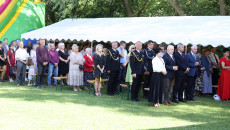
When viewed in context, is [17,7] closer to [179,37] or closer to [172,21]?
[172,21]

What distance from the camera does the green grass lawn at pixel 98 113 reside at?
6430mm

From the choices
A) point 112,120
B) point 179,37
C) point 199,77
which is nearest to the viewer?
point 112,120

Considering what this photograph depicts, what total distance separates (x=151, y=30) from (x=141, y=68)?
248cm

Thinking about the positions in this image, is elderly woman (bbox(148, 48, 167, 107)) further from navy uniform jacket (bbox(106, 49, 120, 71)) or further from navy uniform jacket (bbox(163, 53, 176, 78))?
navy uniform jacket (bbox(106, 49, 120, 71))

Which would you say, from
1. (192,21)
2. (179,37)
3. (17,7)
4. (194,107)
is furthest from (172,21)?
(17,7)

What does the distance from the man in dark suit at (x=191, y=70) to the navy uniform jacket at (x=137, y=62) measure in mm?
1539

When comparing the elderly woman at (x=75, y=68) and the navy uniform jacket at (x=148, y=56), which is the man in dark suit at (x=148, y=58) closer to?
the navy uniform jacket at (x=148, y=56)

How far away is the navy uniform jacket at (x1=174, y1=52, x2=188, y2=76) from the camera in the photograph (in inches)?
375

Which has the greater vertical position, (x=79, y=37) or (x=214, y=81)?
(x=79, y=37)

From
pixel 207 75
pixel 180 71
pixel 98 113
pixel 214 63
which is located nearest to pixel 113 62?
pixel 180 71

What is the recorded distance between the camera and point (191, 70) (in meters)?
10.1

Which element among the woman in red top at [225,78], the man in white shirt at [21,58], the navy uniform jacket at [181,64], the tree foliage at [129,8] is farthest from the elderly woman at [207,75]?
the tree foliage at [129,8]

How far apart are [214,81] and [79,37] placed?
525 centimetres

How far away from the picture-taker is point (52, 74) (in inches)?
512
